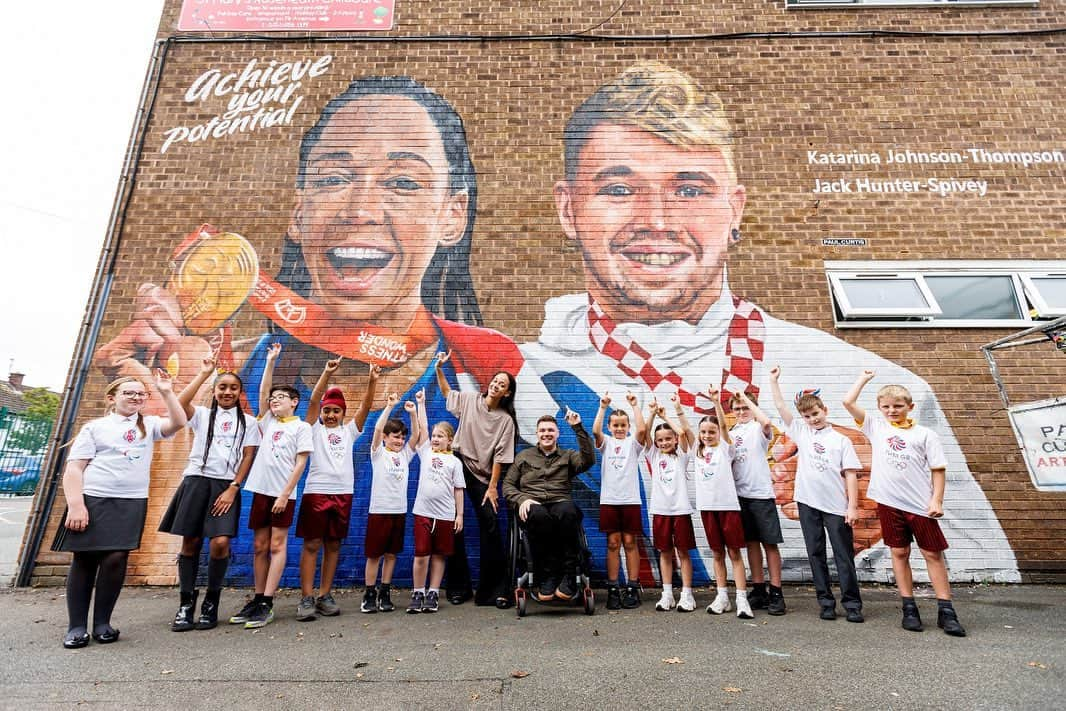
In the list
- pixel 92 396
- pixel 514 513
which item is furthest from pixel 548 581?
pixel 92 396

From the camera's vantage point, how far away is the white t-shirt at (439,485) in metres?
4.52

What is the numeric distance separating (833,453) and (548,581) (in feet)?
8.05

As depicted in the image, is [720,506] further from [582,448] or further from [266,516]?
[266,516]

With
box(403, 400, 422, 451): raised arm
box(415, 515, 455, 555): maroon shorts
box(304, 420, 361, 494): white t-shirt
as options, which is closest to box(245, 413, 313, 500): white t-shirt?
box(304, 420, 361, 494): white t-shirt

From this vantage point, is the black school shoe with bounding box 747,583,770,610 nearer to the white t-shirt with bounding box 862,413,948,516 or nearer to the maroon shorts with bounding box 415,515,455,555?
the white t-shirt with bounding box 862,413,948,516

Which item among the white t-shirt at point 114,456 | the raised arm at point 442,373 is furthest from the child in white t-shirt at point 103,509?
the raised arm at point 442,373

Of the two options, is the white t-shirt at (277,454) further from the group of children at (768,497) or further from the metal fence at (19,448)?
the metal fence at (19,448)

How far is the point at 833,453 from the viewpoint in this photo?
4211mm

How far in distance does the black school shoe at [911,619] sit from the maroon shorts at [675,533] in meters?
1.44

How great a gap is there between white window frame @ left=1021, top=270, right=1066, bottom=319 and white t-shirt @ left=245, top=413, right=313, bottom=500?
7.12 meters

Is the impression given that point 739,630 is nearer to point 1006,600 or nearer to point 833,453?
point 833,453

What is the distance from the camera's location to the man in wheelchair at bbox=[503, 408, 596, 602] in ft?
13.5

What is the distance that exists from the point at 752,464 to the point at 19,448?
16303 millimetres

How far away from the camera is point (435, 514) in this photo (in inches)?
177
